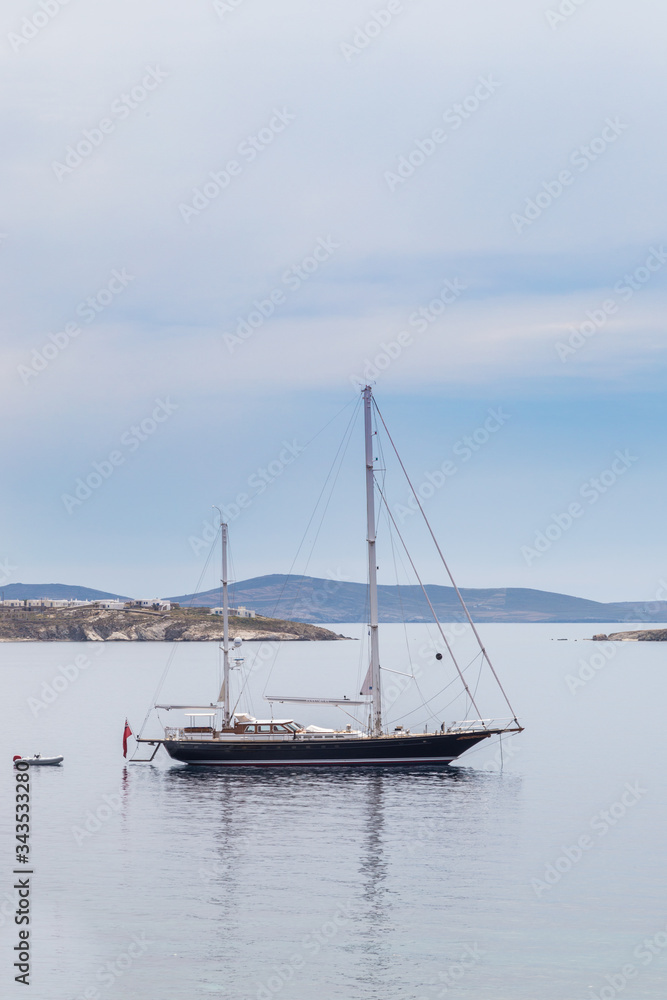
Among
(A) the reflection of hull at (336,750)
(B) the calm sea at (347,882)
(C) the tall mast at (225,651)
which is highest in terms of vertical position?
(C) the tall mast at (225,651)

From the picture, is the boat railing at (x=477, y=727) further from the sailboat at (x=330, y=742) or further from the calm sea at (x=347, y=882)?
the calm sea at (x=347, y=882)

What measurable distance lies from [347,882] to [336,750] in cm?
2977

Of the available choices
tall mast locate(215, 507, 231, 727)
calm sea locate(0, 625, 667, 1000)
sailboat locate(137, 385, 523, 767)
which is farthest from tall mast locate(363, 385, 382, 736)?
tall mast locate(215, 507, 231, 727)

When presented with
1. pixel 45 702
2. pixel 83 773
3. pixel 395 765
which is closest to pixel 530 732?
pixel 395 765

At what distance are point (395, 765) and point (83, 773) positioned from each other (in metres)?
23.4

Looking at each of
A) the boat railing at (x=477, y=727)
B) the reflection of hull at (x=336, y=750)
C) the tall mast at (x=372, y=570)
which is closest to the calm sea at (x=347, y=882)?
the reflection of hull at (x=336, y=750)

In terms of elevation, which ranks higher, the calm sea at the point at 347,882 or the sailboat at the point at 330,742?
the sailboat at the point at 330,742

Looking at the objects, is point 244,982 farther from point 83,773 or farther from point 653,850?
point 83,773

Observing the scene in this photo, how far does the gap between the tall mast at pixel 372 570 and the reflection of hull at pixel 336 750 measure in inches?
63.8

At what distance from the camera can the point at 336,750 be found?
77.8 m

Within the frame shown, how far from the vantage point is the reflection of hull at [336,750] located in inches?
3061

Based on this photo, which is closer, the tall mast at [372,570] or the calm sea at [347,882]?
the calm sea at [347,882]

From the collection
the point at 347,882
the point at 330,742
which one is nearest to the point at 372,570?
the point at 330,742

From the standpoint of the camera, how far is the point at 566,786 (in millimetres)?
76062
